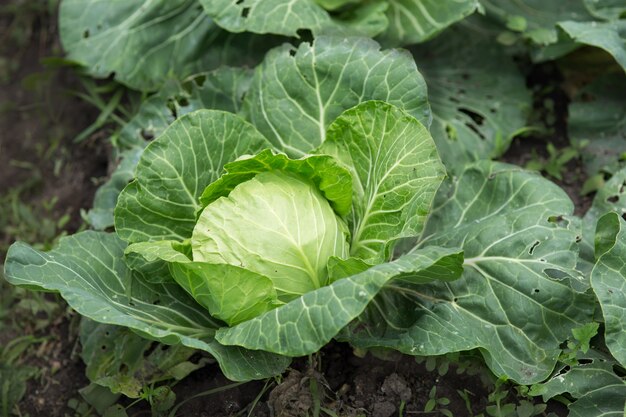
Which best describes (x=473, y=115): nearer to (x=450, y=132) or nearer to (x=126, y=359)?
(x=450, y=132)

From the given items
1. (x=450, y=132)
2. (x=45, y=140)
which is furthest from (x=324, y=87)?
(x=45, y=140)

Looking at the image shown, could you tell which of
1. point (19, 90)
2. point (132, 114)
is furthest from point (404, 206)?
point (19, 90)

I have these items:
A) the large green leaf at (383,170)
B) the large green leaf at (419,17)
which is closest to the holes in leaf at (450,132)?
the large green leaf at (419,17)

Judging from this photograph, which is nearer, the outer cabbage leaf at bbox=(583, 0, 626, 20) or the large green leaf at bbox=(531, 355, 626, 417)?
the large green leaf at bbox=(531, 355, 626, 417)

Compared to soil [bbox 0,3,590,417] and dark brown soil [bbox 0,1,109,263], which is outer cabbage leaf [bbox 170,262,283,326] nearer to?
soil [bbox 0,3,590,417]

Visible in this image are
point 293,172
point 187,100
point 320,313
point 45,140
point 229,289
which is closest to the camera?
point 320,313

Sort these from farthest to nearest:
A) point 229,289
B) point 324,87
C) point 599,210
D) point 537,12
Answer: point 537,12, point 599,210, point 324,87, point 229,289

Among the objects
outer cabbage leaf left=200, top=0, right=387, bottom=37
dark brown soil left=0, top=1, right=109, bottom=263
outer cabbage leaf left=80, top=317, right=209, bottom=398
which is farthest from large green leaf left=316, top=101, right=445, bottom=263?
dark brown soil left=0, top=1, right=109, bottom=263

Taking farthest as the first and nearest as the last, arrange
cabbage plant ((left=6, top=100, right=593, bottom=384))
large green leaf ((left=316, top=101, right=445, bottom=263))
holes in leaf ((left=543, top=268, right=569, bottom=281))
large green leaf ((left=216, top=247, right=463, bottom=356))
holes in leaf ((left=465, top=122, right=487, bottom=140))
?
1. holes in leaf ((left=465, top=122, right=487, bottom=140))
2. holes in leaf ((left=543, top=268, right=569, bottom=281))
3. large green leaf ((left=316, top=101, right=445, bottom=263))
4. cabbage plant ((left=6, top=100, right=593, bottom=384))
5. large green leaf ((left=216, top=247, right=463, bottom=356))
